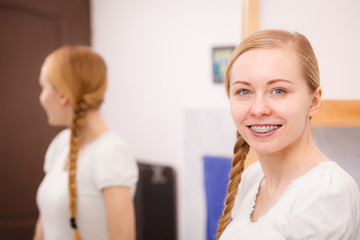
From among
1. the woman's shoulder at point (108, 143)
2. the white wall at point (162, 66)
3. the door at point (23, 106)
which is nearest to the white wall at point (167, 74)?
the white wall at point (162, 66)

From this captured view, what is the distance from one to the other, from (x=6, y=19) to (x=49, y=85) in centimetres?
103

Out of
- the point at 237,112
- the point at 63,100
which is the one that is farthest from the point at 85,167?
the point at 237,112

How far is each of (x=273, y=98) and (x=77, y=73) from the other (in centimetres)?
70

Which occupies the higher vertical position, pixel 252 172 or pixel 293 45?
pixel 293 45

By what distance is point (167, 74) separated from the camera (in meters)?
1.88

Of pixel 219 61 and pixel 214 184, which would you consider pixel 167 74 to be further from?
pixel 214 184

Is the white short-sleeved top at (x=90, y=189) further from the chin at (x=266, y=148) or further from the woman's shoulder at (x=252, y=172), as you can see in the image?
the chin at (x=266, y=148)

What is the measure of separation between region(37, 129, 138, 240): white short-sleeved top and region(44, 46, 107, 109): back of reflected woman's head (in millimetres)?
131

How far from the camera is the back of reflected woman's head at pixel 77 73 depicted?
114 centimetres

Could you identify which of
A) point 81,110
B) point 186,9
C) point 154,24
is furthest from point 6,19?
point 81,110

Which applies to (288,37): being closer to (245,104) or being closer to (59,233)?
(245,104)

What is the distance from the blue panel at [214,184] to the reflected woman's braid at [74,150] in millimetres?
600

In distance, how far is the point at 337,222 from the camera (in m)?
0.56

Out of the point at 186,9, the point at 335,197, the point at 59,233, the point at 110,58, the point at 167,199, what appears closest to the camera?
the point at 335,197
